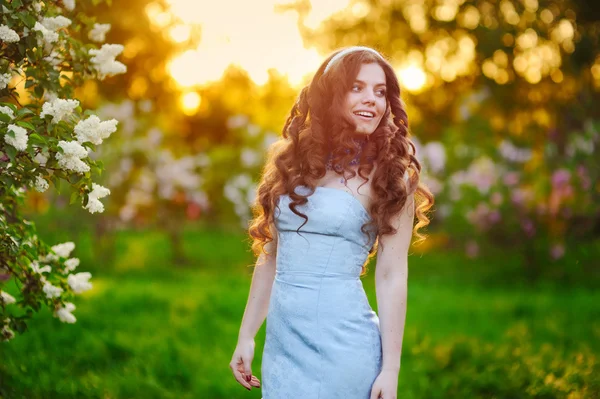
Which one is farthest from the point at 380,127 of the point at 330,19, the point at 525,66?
the point at 330,19

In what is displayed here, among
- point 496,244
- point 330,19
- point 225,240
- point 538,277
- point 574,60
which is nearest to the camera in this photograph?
point 538,277

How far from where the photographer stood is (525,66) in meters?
15.5

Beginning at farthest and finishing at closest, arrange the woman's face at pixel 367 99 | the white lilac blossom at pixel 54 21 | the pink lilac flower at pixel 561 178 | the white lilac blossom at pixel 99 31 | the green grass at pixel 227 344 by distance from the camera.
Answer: the pink lilac flower at pixel 561 178, the green grass at pixel 227 344, the white lilac blossom at pixel 99 31, the white lilac blossom at pixel 54 21, the woman's face at pixel 367 99

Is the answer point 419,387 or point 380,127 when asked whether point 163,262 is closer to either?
point 419,387

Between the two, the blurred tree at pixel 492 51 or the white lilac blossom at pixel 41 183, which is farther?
the blurred tree at pixel 492 51

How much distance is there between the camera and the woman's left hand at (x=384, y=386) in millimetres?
2344

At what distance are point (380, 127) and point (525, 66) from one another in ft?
45.9

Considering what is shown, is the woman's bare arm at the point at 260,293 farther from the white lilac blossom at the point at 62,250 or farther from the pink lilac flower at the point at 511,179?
the pink lilac flower at the point at 511,179

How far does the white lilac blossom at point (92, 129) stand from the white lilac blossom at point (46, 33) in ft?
1.44

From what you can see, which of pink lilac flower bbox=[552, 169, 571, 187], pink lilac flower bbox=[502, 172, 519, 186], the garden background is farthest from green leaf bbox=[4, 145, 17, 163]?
pink lilac flower bbox=[502, 172, 519, 186]

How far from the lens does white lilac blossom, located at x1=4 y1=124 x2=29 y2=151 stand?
2328mm

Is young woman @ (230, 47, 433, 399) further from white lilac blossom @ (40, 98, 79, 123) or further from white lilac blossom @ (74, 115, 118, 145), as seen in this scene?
white lilac blossom @ (40, 98, 79, 123)

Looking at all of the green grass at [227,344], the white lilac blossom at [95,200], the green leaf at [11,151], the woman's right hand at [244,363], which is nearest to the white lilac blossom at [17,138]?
the green leaf at [11,151]

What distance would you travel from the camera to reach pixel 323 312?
7.86ft
